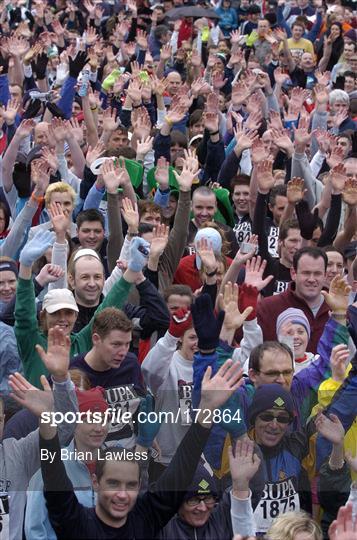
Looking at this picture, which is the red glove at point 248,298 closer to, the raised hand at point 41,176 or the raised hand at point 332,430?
the raised hand at point 332,430

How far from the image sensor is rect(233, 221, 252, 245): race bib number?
8.80 meters

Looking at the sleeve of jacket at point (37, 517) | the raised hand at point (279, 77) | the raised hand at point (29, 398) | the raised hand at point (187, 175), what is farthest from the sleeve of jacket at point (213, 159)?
the raised hand at point (29, 398)

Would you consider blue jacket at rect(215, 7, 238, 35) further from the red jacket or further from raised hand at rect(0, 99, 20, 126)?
the red jacket

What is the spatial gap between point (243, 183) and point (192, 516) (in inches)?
175

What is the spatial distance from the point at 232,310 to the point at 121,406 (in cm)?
71

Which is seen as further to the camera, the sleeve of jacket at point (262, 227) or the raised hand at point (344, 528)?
the sleeve of jacket at point (262, 227)

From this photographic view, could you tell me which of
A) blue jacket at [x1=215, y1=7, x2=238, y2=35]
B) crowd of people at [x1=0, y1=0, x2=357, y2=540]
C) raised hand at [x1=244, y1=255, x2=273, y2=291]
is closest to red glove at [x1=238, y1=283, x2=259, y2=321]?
crowd of people at [x1=0, y1=0, x2=357, y2=540]

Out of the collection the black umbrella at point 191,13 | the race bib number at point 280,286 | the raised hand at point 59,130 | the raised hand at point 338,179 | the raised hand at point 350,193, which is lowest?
the race bib number at point 280,286

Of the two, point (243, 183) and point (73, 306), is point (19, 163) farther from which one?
point (73, 306)

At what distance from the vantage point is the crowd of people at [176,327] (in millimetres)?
4746

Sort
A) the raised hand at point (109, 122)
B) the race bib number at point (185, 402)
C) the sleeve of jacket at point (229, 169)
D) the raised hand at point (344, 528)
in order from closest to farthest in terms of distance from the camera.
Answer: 1. the raised hand at point (344, 528)
2. the race bib number at point (185, 402)
3. the sleeve of jacket at point (229, 169)
4. the raised hand at point (109, 122)

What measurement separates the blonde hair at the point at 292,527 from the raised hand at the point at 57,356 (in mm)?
981

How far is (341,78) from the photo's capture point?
46.3 feet

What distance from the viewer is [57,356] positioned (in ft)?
15.8
